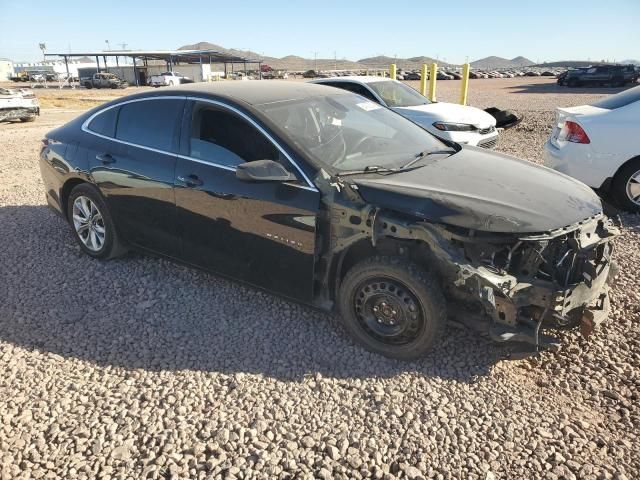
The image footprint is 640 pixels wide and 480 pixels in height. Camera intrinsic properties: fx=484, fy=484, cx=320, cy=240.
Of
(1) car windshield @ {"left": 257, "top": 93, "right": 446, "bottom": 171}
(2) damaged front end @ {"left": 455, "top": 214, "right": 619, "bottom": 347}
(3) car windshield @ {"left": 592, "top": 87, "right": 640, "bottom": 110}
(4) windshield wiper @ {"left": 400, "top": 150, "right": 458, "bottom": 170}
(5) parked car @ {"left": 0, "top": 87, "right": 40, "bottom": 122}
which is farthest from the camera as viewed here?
(5) parked car @ {"left": 0, "top": 87, "right": 40, "bottom": 122}

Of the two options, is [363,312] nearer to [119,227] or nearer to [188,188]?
[188,188]

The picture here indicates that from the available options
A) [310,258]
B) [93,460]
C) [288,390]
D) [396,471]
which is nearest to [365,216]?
[310,258]

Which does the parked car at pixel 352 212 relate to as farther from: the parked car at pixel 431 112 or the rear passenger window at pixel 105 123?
the parked car at pixel 431 112

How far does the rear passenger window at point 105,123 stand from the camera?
4.39 m


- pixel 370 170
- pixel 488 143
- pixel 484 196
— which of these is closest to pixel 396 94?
pixel 488 143

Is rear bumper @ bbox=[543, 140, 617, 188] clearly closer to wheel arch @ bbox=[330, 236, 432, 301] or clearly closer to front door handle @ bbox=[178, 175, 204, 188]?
wheel arch @ bbox=[330, 236, 432, 301]

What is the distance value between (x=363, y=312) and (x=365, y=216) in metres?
0.68

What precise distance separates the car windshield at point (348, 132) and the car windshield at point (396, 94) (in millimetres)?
5005

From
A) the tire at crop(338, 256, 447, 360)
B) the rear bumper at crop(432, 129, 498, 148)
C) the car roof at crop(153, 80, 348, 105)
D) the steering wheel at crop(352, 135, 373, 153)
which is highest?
the car roof at crop(153, 80, 348, 105)

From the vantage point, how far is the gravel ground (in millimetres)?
2451

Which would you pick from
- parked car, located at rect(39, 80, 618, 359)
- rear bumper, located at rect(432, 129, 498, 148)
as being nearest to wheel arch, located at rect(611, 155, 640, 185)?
parked car, located at rect(39, 80, 618, 359)

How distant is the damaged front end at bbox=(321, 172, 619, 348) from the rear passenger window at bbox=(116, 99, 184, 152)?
156cm

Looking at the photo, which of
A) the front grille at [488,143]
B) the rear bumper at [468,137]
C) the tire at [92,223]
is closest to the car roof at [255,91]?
the tire at [92,223]

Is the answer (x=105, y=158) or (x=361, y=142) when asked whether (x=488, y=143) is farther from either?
(x=105, y=158)
